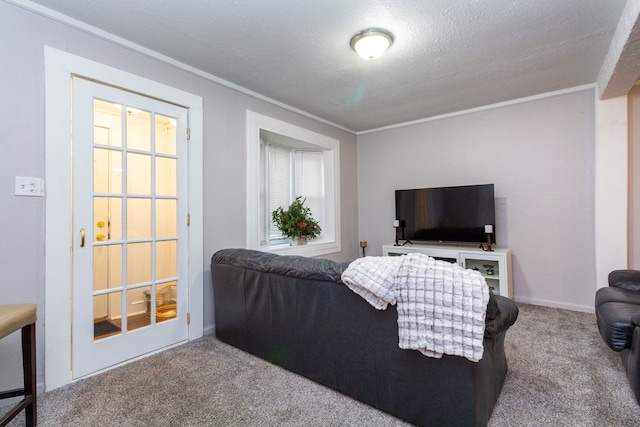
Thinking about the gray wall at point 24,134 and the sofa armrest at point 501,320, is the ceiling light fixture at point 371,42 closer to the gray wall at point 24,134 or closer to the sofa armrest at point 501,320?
the gray wall at point 24,134

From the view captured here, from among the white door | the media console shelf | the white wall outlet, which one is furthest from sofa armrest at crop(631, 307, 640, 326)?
the white wall outlet

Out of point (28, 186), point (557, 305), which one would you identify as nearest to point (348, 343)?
point (28, 186)

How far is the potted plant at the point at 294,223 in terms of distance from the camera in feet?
12.5

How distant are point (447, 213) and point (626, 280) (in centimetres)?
172

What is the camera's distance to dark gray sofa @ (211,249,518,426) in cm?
142

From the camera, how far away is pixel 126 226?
2303 millimetres

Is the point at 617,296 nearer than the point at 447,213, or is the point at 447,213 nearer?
the point at 617,296

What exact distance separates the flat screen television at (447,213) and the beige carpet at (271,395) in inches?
61.2

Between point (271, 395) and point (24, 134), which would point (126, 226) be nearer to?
point (24, 134)

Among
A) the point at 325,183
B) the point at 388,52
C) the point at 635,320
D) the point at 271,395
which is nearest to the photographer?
the point at 635,320

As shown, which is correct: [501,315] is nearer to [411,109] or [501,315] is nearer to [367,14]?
[367,14]

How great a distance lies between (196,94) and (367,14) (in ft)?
5.32

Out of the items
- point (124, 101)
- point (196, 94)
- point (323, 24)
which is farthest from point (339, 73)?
point (124, 101)

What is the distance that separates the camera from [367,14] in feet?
6.55
